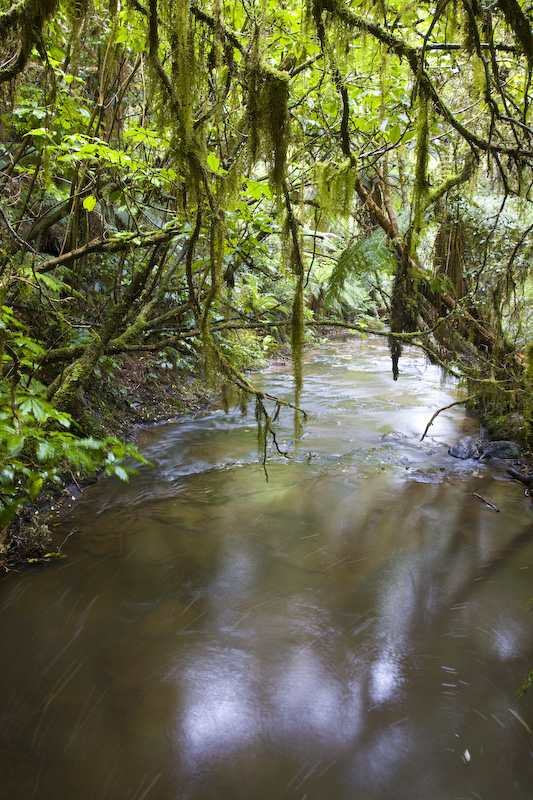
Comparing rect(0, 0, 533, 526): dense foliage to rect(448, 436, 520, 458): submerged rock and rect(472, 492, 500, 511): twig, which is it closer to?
rect(448, 436, 520, 458): submerged rock

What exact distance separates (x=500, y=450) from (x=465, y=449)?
441 mm

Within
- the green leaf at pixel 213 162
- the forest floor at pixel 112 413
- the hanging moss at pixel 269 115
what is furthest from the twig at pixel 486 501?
the green leaf at pixel 213 162

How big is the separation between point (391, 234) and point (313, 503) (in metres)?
3.22

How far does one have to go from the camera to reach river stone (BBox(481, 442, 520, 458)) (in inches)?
250

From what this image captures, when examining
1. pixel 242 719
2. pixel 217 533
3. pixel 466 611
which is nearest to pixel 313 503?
pixel 217 533

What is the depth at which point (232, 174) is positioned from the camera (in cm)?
296

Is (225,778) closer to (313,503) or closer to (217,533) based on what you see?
(217,533)

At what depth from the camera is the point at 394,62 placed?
13.1 feet

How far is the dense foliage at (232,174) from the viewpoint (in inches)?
91.4

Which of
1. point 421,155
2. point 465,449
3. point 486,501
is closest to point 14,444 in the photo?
point 421,155

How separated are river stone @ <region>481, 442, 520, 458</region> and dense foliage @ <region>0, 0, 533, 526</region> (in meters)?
0.28

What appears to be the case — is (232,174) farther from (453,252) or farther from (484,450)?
(484,450)

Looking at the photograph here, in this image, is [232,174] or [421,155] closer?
[421,155]

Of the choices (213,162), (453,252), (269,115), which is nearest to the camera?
(269,115)
